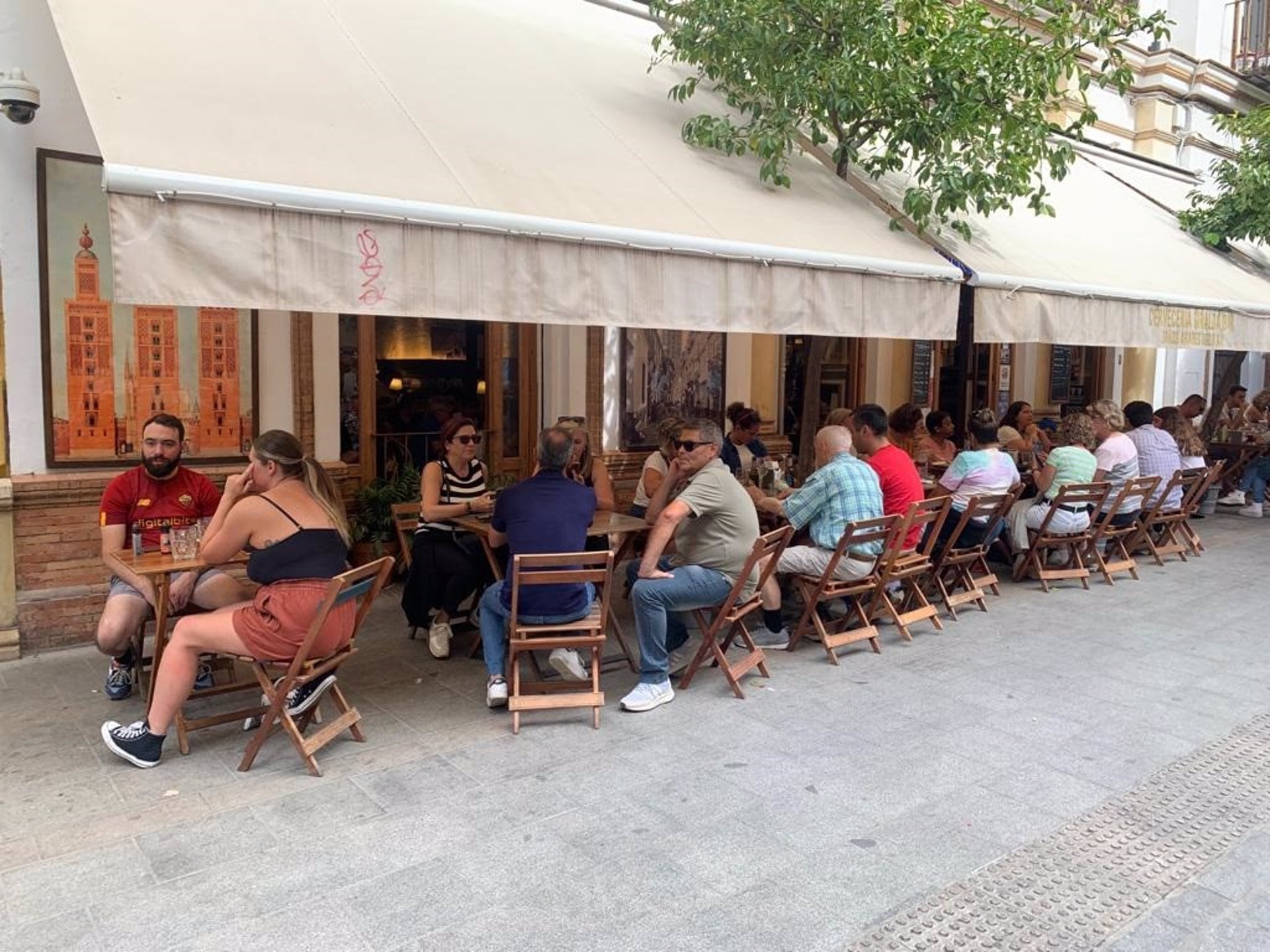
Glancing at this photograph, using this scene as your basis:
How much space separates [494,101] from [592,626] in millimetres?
2870

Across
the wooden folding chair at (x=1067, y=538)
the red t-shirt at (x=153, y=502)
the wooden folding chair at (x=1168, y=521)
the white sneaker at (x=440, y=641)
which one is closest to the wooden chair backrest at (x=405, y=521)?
the white sneaker at (x=440, y=641)

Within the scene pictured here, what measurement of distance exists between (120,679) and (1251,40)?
1805 cm

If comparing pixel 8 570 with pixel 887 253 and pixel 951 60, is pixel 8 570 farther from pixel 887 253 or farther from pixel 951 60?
pixel 951 60

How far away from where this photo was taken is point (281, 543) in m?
3.93

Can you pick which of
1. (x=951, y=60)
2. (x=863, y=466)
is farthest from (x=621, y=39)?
(x=863, y=466)

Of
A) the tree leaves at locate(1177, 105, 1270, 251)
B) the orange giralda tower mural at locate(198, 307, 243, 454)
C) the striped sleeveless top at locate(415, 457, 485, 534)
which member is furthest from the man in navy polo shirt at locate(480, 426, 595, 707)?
the tree leaves at locate(1177, 105, 1270, 251)

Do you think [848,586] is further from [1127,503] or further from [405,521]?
[1127,503]

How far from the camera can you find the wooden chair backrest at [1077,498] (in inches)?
280

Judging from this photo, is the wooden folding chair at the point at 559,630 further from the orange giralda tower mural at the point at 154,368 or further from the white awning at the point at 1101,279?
the white awning at the point at 1101,279

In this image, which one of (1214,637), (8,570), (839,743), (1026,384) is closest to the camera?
(839,743)

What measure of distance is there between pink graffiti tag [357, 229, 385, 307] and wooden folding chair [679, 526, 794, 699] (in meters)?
2.07

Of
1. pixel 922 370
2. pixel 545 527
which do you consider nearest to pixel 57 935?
pixel 545 527

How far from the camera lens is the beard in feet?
15.4

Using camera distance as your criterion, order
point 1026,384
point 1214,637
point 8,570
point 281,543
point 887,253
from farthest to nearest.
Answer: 1. point 1026,384
2. point 1214,637
3. point 887,253
4. point 8,570
5. point 281,543
